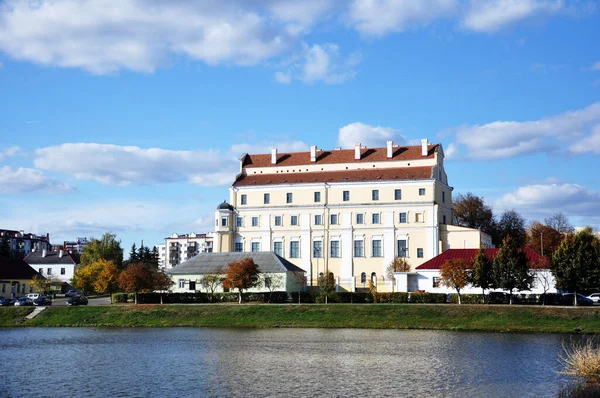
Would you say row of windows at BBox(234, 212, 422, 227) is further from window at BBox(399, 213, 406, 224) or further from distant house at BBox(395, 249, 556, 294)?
distant house at BBox(395, 249, 556, 294)

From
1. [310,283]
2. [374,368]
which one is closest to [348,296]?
[310,283]

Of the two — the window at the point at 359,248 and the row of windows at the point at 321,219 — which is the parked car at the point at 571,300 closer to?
the row of windows at the point at 321,219

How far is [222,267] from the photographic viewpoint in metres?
76.2

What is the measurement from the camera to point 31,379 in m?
28.2

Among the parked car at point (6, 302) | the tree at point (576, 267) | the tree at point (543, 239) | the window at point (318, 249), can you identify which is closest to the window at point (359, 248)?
the window at point (318, 249)

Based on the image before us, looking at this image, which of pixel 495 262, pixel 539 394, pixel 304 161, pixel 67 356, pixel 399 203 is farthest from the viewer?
pixel 304 161

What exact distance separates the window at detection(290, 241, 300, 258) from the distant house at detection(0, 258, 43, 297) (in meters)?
33.3

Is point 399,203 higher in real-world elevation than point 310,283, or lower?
higher

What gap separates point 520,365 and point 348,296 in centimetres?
3268

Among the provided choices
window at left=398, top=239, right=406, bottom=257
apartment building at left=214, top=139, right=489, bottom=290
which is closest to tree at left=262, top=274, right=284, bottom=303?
apartment building at left=214, top=139, right=489, bottom=290

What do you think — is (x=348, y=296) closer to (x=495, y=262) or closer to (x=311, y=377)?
(x=495, y=262)

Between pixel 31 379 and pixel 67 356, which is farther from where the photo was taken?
pixel 67 356

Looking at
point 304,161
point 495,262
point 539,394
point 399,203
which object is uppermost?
point 304,161

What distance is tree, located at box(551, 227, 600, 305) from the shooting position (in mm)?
57969
